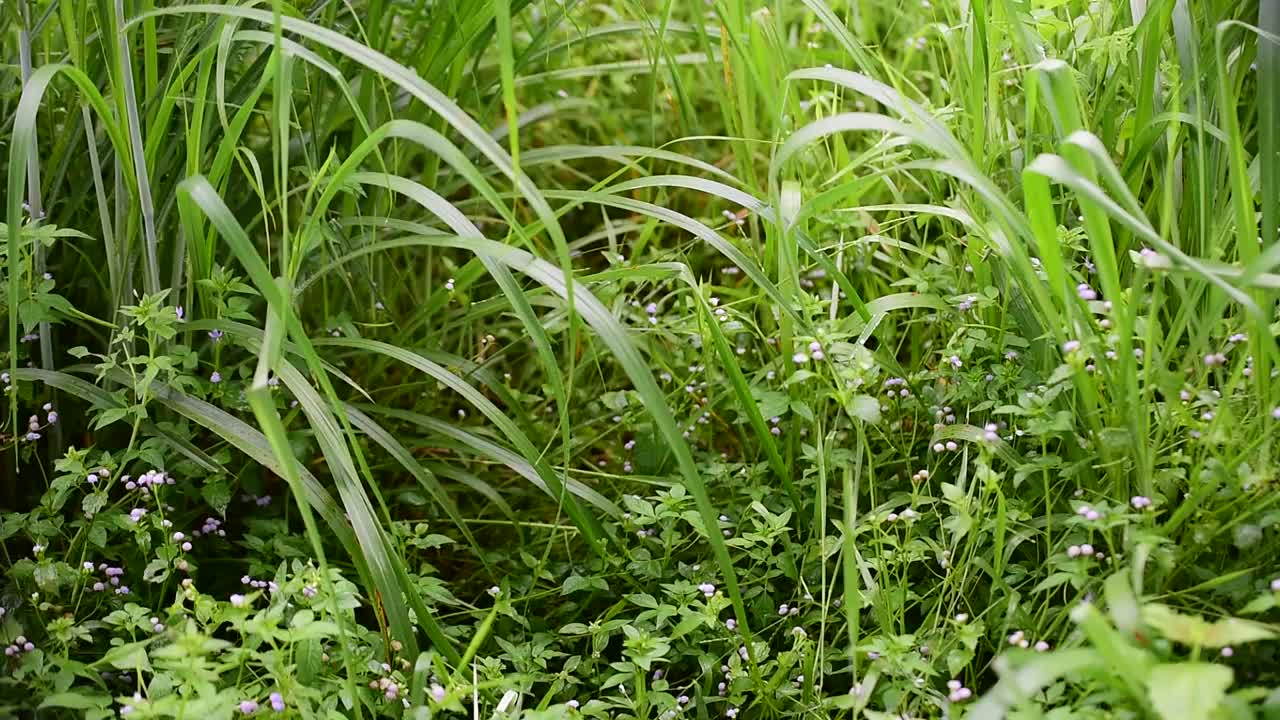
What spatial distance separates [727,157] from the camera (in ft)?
8.28

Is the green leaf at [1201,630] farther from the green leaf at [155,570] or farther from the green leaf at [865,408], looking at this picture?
the green leaf at [155,570]

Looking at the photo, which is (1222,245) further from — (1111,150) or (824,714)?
(824,714)

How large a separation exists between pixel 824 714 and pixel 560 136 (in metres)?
1.55

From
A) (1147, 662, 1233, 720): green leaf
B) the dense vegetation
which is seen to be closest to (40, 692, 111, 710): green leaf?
the dense vegetation

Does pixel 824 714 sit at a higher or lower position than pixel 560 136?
lower

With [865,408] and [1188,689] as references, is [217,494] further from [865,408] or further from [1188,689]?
[1188,689]

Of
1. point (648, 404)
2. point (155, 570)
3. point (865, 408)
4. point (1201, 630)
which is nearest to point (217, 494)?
point (155, 570)

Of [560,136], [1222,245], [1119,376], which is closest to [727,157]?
[560,136]

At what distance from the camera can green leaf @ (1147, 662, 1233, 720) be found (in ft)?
2.95

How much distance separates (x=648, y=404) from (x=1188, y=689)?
0.58m

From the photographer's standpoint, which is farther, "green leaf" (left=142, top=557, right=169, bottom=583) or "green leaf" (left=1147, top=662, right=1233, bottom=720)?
"green leaf" (left=142, top=557, right=169, bottom=583)

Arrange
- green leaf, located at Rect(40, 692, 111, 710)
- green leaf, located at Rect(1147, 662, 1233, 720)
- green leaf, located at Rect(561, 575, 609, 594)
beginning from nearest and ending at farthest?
green leaf, located at Rect(1147, 662, 1233, 720), green leaf, located at Rect(40, 692, 111, 710), green leaf, located at Rect(561, 575, 609, 594)

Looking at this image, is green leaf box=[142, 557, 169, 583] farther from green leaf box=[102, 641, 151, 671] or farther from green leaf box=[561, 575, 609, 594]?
green leaf box=[561, 575, 609, 594]

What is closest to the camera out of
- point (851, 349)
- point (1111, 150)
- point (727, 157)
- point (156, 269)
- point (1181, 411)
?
point (1181, 411)
